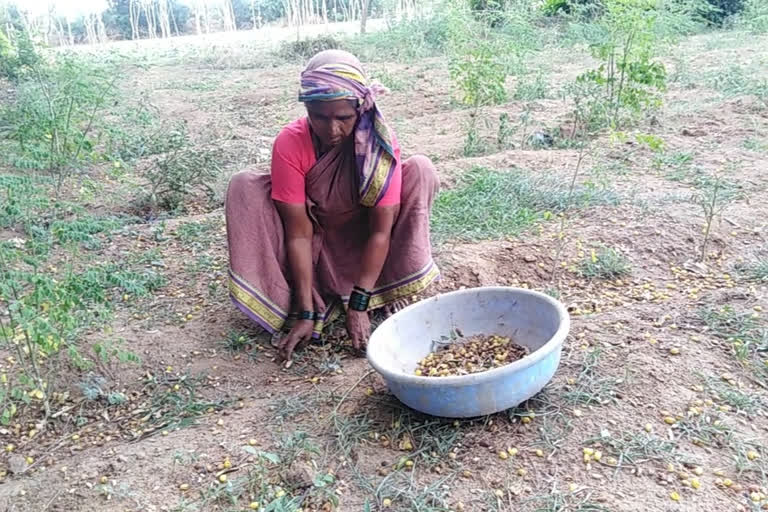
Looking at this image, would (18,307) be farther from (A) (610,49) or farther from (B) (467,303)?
(A) (610,49)

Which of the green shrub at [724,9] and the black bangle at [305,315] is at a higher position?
the green shrub at [724,9]

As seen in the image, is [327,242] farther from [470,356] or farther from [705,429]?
[705,429]

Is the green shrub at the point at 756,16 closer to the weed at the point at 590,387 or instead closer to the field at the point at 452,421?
the field at the point at 452,421

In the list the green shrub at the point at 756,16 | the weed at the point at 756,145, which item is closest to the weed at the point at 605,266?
the weed at the point at 756,145

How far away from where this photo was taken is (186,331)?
2.85 meters

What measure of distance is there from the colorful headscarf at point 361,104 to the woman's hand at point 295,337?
532 mm

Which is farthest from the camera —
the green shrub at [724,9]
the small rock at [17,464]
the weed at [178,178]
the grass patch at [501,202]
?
the green shrub at [724,9]

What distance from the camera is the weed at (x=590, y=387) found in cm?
220

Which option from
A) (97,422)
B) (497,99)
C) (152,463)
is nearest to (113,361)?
(97,422)

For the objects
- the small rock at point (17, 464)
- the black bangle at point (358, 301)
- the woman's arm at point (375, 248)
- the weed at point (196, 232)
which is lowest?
the small rock at point (17, 464)

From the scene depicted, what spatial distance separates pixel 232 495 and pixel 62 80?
2.70m

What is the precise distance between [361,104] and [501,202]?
1.64m

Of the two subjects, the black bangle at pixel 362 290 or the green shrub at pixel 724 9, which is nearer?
the black bangle at pixel 362 290

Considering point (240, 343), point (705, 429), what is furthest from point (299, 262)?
point (705, 429)
